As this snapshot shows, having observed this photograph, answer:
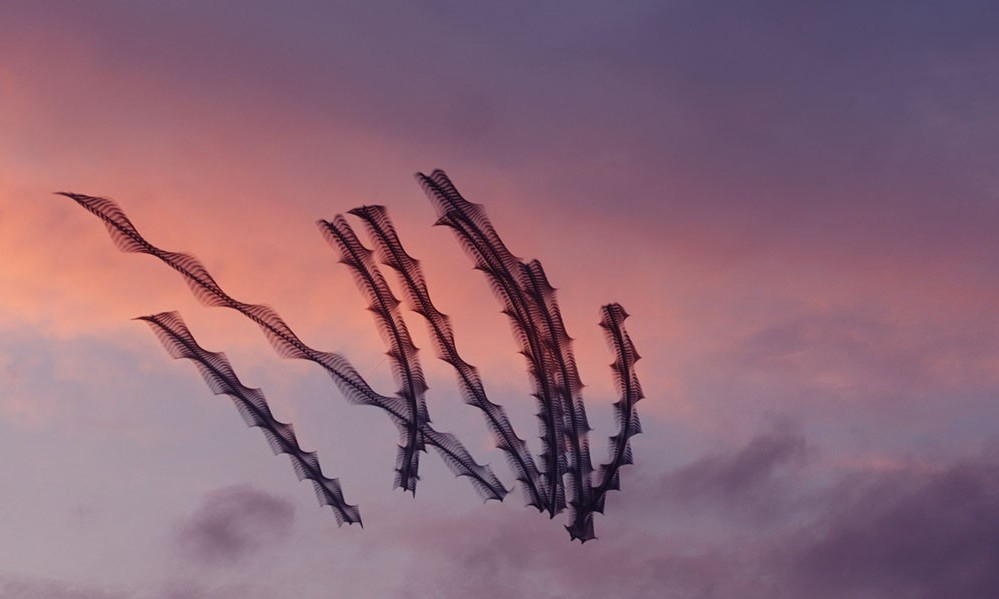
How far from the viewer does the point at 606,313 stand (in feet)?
278

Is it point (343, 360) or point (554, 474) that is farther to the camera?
point (554, 474)

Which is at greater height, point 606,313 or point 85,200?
point 606,313

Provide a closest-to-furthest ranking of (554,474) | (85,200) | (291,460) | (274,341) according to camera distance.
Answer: (85,200) → (274,341) → (291,460) → (554,474)

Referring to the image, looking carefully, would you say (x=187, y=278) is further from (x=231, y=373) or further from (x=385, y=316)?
(x=385, y=316)

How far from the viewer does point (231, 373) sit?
235 feet

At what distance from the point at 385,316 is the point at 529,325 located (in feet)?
30.7

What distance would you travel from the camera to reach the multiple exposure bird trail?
230 feet

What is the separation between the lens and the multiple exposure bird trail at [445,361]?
70.1 m

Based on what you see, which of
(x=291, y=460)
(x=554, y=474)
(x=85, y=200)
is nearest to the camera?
(x=85, y=200)

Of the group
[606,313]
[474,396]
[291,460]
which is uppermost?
[606,313]

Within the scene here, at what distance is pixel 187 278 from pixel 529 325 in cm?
2098

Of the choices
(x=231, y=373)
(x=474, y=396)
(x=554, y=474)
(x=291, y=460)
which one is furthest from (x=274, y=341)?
(x=554, y=474)

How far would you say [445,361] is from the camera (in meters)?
77.7

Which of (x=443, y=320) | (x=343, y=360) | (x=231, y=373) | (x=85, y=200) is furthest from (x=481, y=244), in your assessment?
(x=85, y=200)
